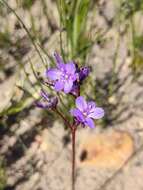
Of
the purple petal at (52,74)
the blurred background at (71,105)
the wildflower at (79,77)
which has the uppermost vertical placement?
the purple petal at (52,74)

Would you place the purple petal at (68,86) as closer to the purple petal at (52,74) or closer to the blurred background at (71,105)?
the purple petal at (52,74)

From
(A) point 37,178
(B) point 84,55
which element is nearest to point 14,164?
(A) point 37,178

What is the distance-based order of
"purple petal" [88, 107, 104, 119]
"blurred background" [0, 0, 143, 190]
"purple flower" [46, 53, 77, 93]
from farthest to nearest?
"blurred background" [0, 0, 143, 190] → "purple petal" [88, 107, 104, 119] → "purple flower" [46, 53, 77, 93]

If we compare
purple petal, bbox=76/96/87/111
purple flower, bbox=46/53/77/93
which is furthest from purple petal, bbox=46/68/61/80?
purple petal, bbox=76/96/87/111

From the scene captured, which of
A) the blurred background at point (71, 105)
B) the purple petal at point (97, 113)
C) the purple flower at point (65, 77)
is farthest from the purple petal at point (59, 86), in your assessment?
the blurred background at point (71, 105)

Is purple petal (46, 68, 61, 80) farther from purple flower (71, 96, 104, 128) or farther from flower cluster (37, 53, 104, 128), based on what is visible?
purple flower (71, 96, 104, 128)
